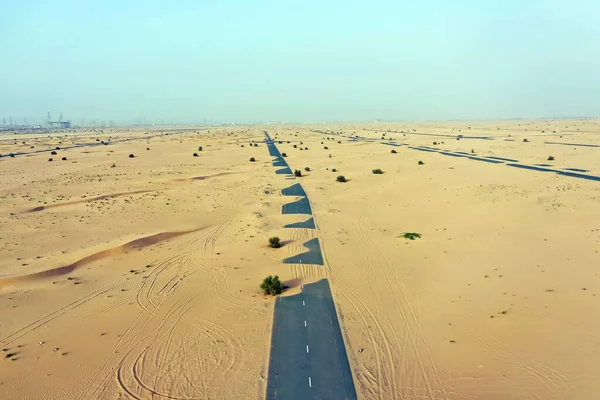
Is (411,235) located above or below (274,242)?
below


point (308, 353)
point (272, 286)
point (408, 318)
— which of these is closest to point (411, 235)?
point (408, 318)

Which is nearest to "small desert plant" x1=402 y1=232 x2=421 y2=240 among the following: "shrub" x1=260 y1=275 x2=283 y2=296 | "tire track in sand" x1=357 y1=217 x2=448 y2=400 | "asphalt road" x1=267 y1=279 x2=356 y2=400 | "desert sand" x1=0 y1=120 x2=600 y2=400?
"desert sand" x1=0 y1=120 x2=600 y2=400

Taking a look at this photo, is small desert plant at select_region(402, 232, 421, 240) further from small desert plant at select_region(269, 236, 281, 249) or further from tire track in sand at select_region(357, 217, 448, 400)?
small desert plant at select_region(269, 236, 281, 249)

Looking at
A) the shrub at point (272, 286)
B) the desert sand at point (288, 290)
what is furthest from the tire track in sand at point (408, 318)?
the shrub at point (272, 286)

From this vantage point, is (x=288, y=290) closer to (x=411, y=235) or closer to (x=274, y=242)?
(x=274, y=242)

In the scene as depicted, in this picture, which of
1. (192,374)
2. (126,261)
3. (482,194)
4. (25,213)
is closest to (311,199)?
(482,194)

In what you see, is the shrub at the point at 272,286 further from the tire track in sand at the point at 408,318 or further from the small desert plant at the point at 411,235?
the small desert plant at the point at 411,235
